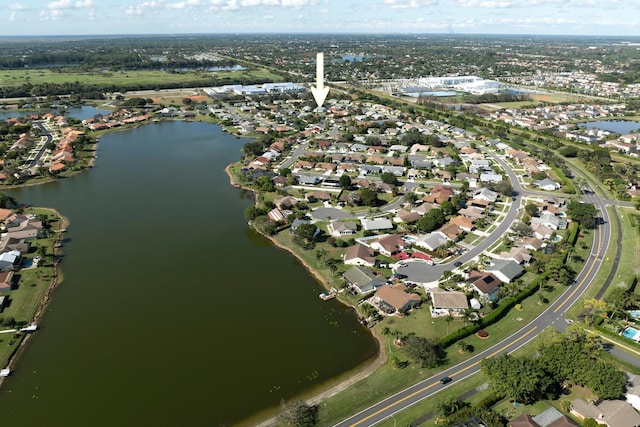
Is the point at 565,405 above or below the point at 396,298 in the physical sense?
below

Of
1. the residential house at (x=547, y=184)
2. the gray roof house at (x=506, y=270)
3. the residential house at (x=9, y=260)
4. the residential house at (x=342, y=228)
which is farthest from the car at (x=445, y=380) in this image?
the residential house at (x=547, y=184)

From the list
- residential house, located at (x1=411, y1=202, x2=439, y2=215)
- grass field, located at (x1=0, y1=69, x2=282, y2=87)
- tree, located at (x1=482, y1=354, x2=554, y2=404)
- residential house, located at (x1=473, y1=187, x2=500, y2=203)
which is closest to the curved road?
tree, located at (x1=482, y1=354, x2=554, y2=404)

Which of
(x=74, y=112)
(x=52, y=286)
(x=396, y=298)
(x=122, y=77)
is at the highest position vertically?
(x=122, y=77)

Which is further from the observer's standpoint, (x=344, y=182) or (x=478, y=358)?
(x=344, y=182)

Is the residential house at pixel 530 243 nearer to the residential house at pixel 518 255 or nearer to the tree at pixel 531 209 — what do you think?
the residential house at pixel 518 255

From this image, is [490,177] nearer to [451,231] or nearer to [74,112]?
[451,231]

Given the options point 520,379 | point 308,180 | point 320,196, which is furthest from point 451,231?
point 308,180

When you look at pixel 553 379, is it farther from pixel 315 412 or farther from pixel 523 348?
pixel 315 412
